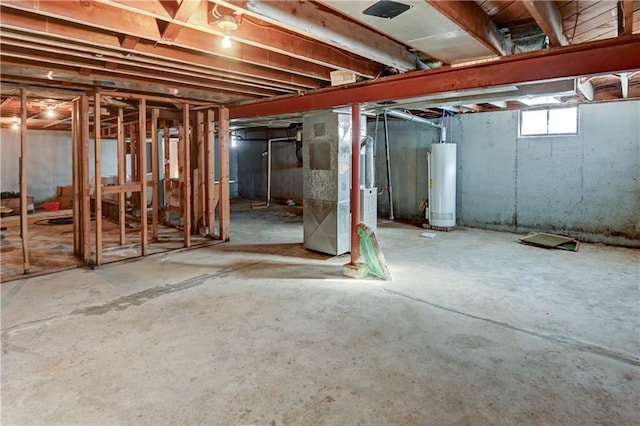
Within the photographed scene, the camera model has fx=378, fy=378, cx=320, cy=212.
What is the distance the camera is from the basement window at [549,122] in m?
6.14

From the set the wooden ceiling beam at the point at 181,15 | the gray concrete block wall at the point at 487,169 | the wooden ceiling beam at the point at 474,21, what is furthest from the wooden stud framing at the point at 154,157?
the gray concrete block wall at the point at 487,169

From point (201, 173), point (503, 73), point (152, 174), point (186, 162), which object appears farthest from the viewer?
point (201, 173)

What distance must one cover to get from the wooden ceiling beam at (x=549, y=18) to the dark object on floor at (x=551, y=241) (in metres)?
3.77

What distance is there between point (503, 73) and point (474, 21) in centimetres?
77

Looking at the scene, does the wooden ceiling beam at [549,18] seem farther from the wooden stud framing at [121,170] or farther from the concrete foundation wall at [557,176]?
the wooden stud framing at [121,170]

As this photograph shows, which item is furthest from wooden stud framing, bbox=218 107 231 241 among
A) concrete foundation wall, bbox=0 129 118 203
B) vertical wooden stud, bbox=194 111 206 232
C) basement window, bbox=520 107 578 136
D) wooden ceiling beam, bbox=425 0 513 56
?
concrete foundation wall, bbox=0 129 118 203

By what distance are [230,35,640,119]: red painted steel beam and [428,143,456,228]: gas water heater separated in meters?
3.35

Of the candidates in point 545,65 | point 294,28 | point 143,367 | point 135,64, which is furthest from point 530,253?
point 135,64

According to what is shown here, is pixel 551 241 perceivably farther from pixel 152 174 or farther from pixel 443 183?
pixel 152 174

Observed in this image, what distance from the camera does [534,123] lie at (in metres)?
6.57

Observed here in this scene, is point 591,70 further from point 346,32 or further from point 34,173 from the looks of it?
point 34,173

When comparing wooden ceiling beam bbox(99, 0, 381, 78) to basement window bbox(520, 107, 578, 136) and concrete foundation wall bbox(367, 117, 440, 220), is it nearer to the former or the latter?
basement window bbox(520, 107, 578, 136)

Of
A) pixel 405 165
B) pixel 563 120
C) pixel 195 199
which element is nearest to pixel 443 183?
pixel 405 165

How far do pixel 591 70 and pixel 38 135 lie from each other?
1133 cm
